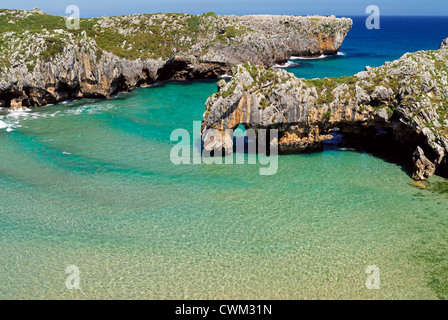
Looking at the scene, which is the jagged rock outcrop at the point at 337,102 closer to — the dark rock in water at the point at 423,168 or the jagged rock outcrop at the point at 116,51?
the dark rock in water at the point at 423,168

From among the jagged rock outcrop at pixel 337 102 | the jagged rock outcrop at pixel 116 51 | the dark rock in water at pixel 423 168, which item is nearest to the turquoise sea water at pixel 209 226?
the dark rock in water at pixel 423 168

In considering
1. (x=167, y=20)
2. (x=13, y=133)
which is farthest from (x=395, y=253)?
(x=167, y=20)

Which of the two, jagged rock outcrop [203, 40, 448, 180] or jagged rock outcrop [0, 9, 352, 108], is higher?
jagged rock outcrop [0, 9, 352, 108]

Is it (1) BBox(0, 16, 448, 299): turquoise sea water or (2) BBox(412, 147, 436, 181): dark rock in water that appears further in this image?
(2) BBox(412, 147, 436, 181): dark rock in water

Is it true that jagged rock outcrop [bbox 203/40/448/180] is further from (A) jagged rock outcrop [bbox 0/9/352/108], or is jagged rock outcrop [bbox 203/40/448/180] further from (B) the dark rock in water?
(A) jagged rock outcrop [bbox 0/9/352/108]

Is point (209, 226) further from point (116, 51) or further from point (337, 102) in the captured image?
point (116, 51)

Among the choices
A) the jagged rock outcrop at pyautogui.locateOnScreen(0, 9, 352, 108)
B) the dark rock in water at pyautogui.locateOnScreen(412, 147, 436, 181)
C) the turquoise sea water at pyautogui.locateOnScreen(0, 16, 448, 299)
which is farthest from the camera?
the jagged rock outcrop at pyautogui.locateOnScreen(0, 9, 352, 108)

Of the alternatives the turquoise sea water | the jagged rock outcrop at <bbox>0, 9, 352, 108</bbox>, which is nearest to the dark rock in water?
the turquoise sea water
